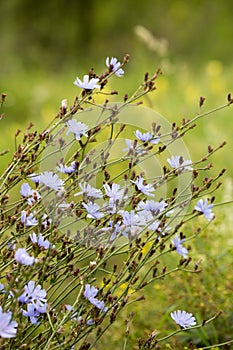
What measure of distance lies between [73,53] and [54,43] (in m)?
0.36

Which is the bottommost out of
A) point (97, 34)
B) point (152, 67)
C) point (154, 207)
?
point (154, 207)

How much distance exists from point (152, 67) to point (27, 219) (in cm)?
603

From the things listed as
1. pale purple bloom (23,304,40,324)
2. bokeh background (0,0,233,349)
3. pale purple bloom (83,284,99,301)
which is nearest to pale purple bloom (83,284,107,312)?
pale purple bloom (83,284,99,301)

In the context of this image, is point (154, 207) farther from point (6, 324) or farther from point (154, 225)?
point (6, 324)

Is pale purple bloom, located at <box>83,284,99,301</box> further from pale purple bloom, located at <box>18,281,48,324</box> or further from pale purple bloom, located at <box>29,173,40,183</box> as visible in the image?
pale purple bloom, located at <box>29,173,40,183</box>

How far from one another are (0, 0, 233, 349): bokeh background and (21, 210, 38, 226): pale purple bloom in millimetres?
966

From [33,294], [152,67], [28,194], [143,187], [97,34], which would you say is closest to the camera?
[33,294]

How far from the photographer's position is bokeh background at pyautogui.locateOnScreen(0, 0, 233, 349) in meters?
2.69

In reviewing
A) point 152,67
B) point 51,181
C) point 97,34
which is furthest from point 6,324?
point 97,34

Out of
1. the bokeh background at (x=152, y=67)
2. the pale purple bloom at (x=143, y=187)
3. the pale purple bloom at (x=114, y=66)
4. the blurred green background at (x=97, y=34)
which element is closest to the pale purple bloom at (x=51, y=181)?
the pale purple bloom at (x=143, y=187)

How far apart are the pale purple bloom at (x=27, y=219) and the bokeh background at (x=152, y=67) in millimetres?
966

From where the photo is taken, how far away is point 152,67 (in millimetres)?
7500

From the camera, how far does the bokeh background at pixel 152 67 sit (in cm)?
269

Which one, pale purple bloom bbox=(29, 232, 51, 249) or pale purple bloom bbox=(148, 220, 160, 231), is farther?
pale purple bloom bbox=(148, 220, 160, 231)
